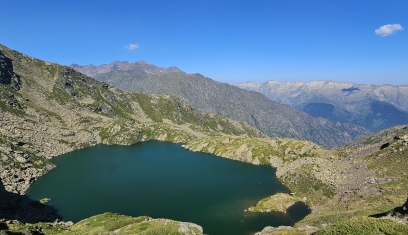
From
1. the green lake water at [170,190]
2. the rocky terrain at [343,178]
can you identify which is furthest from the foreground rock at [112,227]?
the rocky terrain at [343,178]

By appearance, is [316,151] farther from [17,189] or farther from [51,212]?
[17,189]

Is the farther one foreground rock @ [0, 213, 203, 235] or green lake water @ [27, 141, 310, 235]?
green lake water @ [27, 141, 310, 235]

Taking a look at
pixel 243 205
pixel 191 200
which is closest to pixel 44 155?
pixel 191 200

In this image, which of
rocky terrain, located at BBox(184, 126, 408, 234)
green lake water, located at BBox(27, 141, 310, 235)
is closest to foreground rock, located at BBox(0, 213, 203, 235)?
green lake water, located at BBox(27, 141, 310, 235)

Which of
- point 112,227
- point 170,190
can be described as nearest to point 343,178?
point 170,190

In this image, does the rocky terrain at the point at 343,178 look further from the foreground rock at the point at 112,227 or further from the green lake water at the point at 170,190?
the foreground rock at the point at 112,227

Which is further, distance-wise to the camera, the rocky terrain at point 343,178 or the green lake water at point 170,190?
the green lake water at point 170,190

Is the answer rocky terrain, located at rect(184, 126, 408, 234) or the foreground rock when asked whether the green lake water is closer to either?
rocky terrain, located at rect(184, 126, 408, 234)

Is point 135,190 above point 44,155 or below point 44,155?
below

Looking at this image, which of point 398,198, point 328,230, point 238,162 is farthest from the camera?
point 238,162
